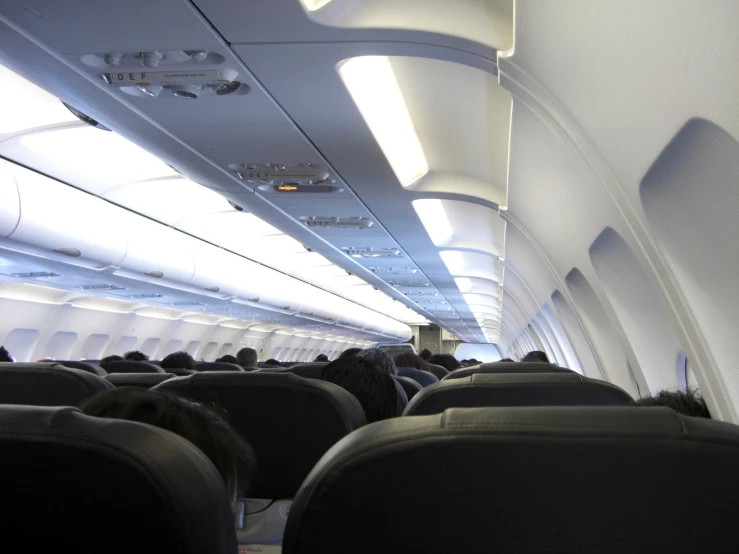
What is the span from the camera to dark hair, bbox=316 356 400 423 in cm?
394

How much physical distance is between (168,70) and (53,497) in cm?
418

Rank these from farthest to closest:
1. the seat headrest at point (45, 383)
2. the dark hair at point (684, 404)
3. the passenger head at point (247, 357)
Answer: the passenger head at point (247, 357) < the seat headrest at point (45, 383) < the dark hair at point (684, 404)

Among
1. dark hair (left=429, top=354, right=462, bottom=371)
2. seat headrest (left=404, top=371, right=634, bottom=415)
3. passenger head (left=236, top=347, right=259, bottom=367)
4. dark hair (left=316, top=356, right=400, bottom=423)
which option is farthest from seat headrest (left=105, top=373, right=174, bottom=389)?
dark hair (left=429, top=354, right=462, bottom=371)

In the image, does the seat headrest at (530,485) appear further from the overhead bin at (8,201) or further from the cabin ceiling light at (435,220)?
the cabin ceiling light at (435,220)

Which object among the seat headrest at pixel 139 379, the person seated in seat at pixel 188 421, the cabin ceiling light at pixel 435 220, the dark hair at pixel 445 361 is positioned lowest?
the seat headrest at pixel 139 379

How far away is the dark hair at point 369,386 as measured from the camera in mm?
3936

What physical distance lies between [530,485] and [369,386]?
9.45 feet

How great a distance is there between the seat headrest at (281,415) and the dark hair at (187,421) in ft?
4.31

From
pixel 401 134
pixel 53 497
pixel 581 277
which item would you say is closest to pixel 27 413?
pixel 53 497

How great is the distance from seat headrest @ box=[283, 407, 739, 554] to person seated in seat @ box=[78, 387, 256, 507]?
43cm

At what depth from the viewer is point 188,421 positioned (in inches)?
62.6

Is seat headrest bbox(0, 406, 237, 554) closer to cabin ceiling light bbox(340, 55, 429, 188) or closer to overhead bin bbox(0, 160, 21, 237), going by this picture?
cabin ceiling light bbox(340, 55, 429, 188)

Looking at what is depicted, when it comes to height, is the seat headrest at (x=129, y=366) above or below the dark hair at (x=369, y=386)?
below

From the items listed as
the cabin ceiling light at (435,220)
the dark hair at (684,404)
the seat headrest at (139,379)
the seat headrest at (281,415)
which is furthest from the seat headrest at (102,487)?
the cabin ceiling light at (435,220)
